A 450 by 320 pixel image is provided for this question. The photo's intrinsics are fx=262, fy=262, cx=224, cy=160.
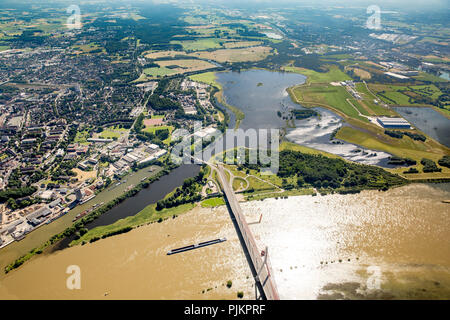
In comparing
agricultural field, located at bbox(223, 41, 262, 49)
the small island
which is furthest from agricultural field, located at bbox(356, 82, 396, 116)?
agricultural field, located at bbox(223, 41, 262, 49)

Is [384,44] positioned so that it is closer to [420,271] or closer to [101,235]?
[420,271]

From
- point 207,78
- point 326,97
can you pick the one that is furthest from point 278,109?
point 207,78

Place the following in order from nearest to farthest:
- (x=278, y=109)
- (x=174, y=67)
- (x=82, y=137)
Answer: (x=82, y=137)
(x=278, y=109)
(x=174, y=67)

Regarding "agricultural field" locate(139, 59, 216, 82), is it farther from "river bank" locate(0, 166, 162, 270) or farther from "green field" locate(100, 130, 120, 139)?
"river bank" locate(0, 166, 162, 270)

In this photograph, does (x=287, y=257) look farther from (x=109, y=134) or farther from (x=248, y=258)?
(x=109, y=134)

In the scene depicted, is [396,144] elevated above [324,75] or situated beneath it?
situated beneath
